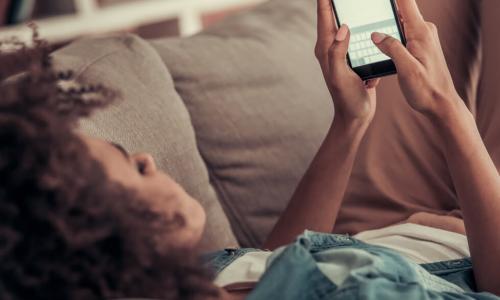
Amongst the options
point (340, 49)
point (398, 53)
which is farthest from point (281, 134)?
point (398, 53)

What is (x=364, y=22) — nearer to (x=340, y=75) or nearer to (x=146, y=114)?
(x=340, y=75)

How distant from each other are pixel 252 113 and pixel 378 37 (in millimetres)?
393

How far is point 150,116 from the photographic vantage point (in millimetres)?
1163

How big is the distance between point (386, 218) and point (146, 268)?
2.02 feet

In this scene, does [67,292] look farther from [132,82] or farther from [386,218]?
[386,218]

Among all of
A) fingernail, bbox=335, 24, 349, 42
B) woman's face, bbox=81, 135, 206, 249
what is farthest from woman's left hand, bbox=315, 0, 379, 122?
woman's face, bbox=81, 135, 206, 249

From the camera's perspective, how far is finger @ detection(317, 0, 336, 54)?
108 centimetres

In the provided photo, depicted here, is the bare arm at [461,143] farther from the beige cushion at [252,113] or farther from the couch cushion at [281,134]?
the beige cushion at [252,113]

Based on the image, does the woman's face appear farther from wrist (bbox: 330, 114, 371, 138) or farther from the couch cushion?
the couch cushion

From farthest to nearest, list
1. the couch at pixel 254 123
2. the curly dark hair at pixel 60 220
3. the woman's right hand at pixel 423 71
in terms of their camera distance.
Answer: the couch at pixel 254 123 → the woman's right hand at pixel 423 71 → the curly dark hair at pixel 60 220

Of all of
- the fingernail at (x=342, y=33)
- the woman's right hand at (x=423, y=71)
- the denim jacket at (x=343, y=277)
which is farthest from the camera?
the fingernail at (x=342, y=33)

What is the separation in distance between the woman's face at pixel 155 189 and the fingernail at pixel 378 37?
0.29 meters

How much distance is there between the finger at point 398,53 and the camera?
0.93m

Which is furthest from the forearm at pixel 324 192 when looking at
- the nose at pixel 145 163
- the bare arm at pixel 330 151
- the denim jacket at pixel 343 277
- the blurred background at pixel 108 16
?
the blurred background at pixel 108 16
